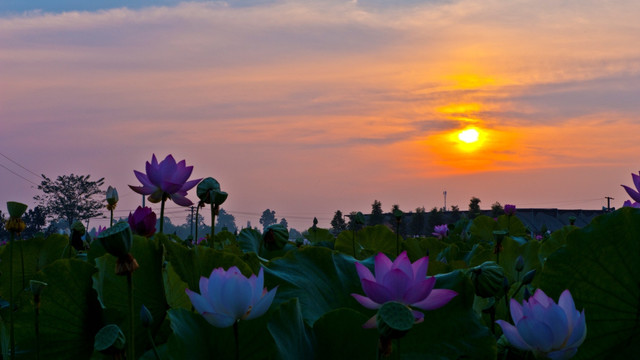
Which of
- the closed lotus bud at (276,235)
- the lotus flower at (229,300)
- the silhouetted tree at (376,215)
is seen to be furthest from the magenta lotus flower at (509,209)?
the silhouetted tree at (376,215)

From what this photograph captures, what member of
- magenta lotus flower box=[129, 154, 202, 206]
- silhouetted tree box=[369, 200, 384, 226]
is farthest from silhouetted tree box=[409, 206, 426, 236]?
magenta lotus flower box=[129, 154, 202, 206]

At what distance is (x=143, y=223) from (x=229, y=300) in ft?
2.91

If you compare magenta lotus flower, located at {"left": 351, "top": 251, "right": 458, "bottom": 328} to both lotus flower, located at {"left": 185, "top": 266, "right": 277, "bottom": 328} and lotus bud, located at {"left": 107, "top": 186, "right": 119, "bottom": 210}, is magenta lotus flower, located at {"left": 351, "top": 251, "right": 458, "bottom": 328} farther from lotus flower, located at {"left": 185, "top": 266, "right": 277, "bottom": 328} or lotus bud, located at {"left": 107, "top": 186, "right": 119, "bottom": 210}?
lotus bud, located at {"left": 107, "top": 186, "right": 119, "bottom": 210}

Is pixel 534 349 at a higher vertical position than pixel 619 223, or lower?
lower

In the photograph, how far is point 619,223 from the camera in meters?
1.15

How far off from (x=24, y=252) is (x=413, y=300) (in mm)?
1965

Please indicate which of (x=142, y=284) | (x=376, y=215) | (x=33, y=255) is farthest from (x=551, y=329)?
(x=376, y=215)

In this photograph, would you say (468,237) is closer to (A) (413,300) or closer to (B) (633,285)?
(B) (633,285)

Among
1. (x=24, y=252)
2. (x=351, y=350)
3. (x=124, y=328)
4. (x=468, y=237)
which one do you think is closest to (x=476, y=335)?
Result: (x=351, y=350)

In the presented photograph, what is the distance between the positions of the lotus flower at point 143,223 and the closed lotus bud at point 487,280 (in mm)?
955

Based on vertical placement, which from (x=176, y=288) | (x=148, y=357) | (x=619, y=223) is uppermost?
(x=619, y=223)

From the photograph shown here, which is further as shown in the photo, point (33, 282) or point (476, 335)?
point (33, 282)

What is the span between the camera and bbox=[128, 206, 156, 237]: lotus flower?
5.66ft

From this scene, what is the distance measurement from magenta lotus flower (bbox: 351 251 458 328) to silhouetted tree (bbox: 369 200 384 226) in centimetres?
3862
